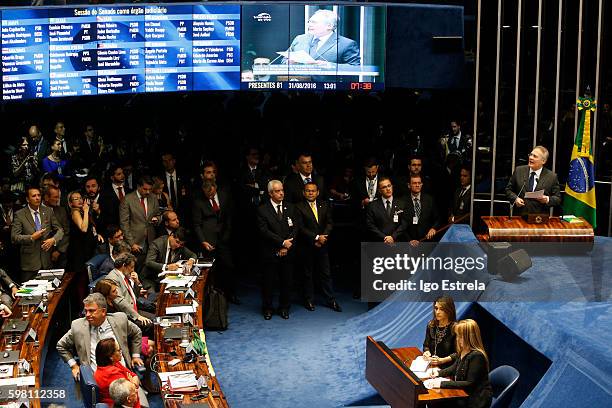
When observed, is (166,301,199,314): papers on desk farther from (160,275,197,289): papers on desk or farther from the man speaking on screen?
the man speaking on screen

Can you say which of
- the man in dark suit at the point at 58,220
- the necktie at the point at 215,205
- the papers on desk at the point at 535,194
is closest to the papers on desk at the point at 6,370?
the man in dark suit at the point at 58,220

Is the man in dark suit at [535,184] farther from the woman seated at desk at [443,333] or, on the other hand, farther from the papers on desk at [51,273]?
the papers on desk at [51,273]

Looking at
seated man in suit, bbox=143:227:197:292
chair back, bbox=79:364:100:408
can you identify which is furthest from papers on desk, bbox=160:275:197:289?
chair back, bbox=79:364:100:408

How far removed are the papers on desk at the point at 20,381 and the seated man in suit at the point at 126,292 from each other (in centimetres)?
126

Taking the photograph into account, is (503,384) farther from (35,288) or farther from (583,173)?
(35,288)

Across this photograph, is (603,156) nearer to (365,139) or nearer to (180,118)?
(365,139)

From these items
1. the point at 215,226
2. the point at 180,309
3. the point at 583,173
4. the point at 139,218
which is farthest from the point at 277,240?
the point at 583,173

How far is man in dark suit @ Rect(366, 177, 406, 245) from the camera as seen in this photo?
10977 millimetres

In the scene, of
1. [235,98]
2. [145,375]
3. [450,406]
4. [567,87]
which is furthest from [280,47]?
[450,406]

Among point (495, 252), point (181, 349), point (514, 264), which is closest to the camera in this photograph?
point (181, 349)

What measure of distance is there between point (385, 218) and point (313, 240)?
814mm

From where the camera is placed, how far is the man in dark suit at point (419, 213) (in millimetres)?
11070

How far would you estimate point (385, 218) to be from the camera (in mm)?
11016

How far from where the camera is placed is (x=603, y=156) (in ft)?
37.0
